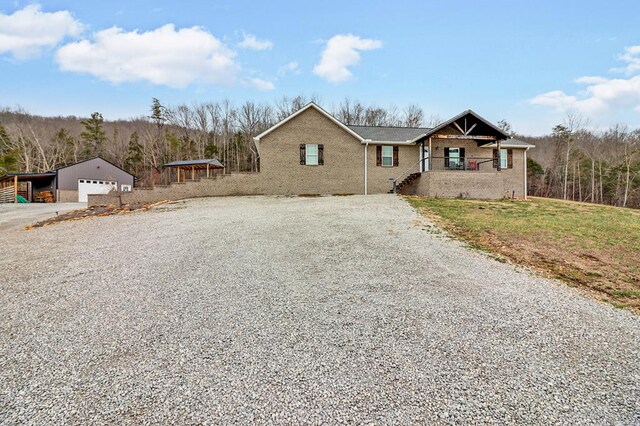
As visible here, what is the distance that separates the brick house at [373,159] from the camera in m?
18.0

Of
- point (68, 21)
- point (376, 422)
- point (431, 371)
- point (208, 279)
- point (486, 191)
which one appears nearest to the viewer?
point (376, 422)

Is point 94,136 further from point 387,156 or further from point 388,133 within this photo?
point 387,156

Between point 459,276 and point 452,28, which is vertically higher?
point 452,28

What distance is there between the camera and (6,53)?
22.9 m

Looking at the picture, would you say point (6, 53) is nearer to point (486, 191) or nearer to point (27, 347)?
point (27, 347)

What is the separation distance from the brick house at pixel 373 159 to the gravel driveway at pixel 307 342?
1264 cm

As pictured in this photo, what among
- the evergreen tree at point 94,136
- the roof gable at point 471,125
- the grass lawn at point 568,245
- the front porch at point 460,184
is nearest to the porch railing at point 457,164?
the front porch at point 460,184

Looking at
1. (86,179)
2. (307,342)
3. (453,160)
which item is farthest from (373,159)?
(86,179)

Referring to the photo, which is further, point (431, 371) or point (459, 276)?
point (459, 276)

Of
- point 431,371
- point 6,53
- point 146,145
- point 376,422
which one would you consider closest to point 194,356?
point 376,422

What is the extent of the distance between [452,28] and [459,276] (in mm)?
13124

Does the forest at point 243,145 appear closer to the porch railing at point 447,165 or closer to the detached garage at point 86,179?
the detached garage at point 86,179

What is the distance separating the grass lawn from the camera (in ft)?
16.6

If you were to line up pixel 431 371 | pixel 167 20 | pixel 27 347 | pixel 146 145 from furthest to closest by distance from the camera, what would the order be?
pixel 146 145, pixel 167 20, pixel 27 347, pixel 431 371
